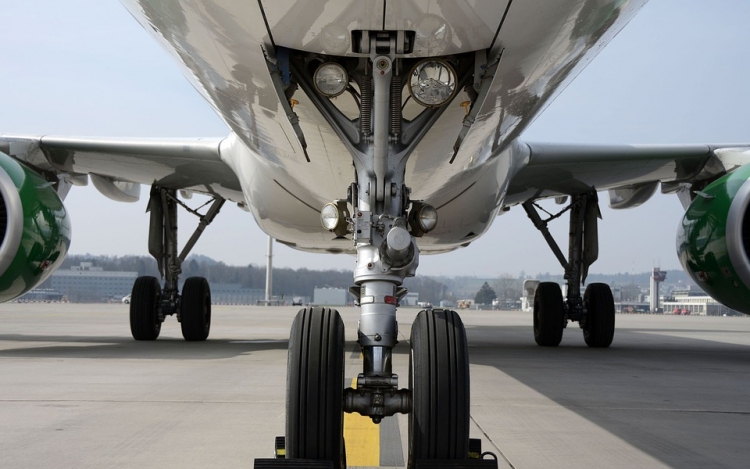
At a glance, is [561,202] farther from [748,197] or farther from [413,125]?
[413,125]

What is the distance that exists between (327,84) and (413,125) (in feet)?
1.55

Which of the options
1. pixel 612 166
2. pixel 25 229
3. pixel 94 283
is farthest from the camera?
pixel 94 283

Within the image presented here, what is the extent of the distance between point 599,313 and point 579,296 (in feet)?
1.03

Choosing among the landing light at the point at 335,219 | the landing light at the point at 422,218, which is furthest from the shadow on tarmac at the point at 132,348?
the landing light at the point at 422,218

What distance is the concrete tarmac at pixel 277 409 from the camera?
3.51 meters

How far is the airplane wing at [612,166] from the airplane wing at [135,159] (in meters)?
3.37

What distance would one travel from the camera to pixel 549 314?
1010cm

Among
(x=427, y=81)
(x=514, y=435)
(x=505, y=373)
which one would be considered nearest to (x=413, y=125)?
(x=427, y=81)

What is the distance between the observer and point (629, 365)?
785 cm

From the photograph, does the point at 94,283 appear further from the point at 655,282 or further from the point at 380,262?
the point at 380,262

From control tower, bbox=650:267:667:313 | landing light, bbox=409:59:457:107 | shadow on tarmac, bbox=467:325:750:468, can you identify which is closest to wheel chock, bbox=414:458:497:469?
shadow on tarmac, bbox=467:325:750:468

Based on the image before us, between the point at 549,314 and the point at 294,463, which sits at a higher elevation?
the point at 549,314

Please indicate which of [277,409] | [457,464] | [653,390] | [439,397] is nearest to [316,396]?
[439,397]

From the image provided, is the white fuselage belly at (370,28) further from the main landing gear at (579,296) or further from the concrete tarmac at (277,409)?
the main landing gear at (579,296)
